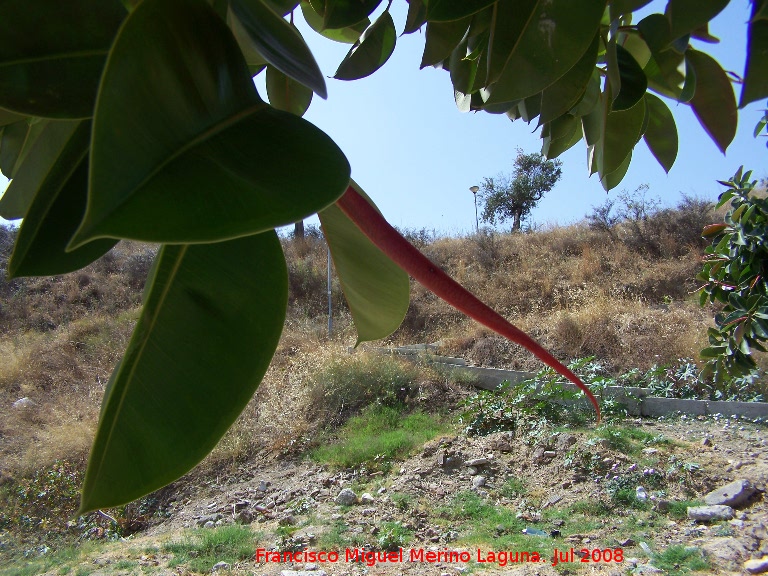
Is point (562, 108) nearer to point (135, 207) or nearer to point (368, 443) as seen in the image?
point (135, 207)

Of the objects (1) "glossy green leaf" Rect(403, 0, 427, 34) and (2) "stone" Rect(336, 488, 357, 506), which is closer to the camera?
(1) "glossy green leaf" Rect(403, 0, 427, 34)

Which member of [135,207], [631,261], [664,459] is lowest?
[664,459]

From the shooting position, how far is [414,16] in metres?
0.60

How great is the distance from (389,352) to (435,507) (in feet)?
10.00

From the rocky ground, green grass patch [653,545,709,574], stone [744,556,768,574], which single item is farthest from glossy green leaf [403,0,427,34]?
stone [744,556,768,574]

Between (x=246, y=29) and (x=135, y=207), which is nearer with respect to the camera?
(x=135, y=207)

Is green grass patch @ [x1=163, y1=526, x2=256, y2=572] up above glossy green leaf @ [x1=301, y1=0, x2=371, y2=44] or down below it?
below

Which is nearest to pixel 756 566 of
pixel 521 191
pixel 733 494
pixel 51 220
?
pixel 733 494

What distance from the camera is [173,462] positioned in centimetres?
31

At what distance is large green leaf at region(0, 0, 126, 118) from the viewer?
29 centimetres

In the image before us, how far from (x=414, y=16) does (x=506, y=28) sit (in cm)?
17

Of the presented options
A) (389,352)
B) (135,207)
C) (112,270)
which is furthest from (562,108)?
(112,270)

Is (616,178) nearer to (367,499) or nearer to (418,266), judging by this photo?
(418,266)

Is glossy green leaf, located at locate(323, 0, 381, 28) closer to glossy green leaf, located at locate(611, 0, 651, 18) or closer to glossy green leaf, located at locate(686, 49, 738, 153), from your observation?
glossy green leaf, located at locate(611, 0, 651, 18)
